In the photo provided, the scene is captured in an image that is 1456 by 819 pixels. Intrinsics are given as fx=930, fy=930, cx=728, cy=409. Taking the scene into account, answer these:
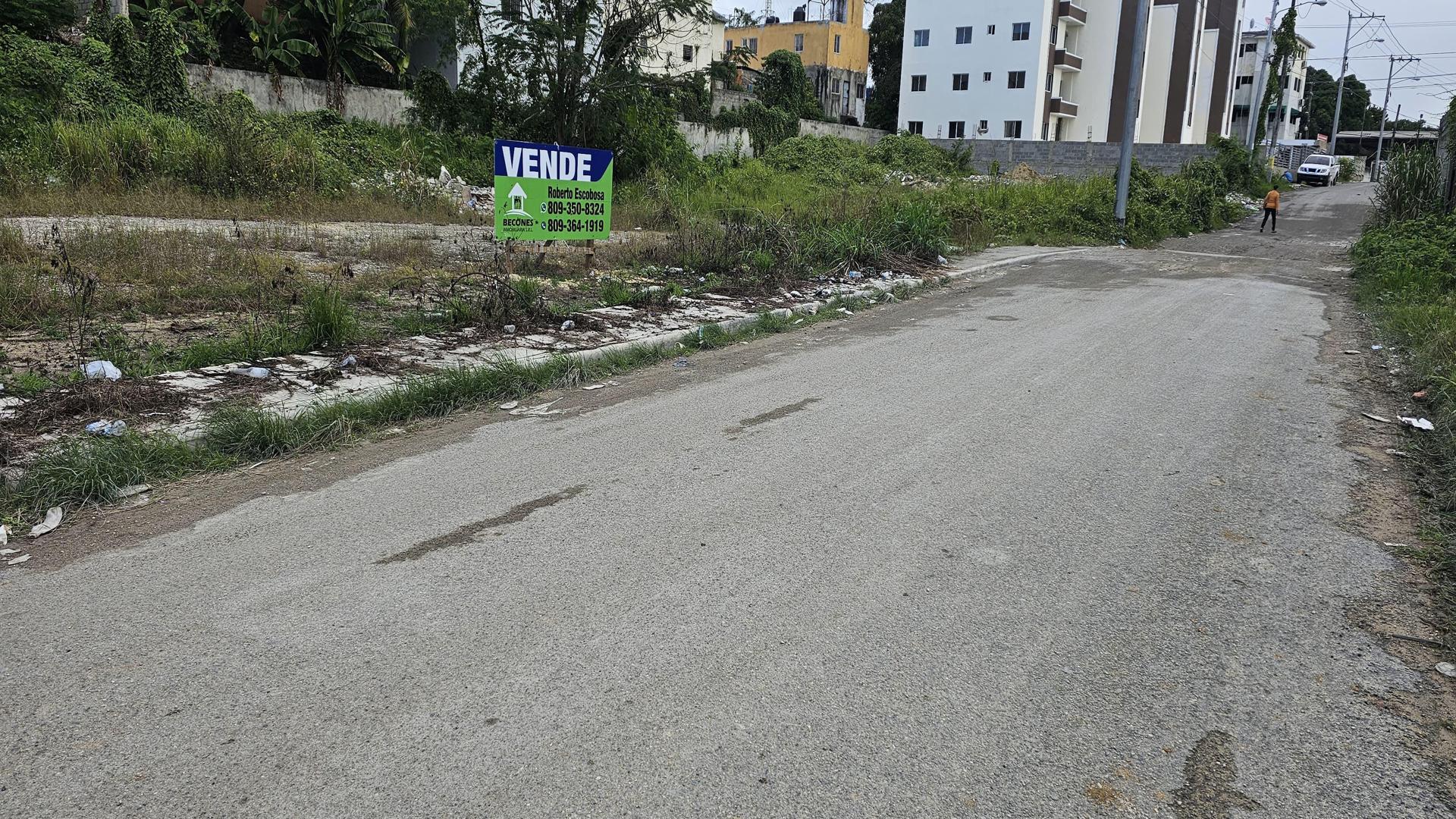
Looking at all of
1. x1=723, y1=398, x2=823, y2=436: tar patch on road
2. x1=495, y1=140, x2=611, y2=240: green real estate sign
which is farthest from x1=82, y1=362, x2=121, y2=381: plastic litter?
x1=495, y1=140, x2=611, y2=240: green real estate sign

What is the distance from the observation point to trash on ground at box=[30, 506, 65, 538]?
484cm

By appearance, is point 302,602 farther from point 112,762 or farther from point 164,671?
point 112,762

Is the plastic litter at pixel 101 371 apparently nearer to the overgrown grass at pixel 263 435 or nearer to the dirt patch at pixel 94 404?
the dirt patch at pixel 94 404

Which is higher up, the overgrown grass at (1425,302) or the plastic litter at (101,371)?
the overgrown grass at (1425,302)

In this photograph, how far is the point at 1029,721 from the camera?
318cm

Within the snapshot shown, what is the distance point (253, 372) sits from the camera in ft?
24.3

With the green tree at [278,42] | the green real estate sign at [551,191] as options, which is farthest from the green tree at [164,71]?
the green real estate sign at [551,191]

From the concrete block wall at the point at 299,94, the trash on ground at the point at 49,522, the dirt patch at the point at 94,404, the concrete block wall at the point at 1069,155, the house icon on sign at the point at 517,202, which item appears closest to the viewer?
the trash on ground at the point at 49,522

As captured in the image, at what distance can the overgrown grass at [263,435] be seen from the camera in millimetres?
5211

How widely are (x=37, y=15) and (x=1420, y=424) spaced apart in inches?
1173

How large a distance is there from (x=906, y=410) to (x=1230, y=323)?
257 inches

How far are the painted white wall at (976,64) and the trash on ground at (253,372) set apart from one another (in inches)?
2260

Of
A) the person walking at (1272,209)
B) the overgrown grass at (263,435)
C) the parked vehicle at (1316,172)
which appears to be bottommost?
the overgrown grass at (263,435)

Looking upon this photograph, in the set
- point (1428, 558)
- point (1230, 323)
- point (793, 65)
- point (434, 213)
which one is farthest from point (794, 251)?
point (793, 65)
